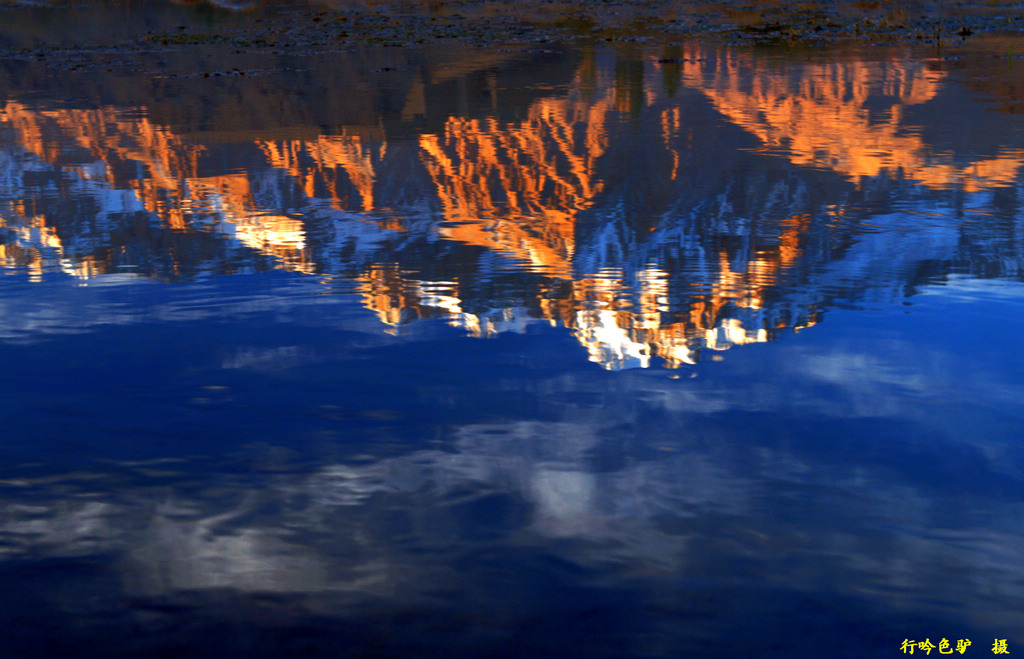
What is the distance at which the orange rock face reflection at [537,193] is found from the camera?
19.4ft

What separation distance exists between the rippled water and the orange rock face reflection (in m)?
0.05

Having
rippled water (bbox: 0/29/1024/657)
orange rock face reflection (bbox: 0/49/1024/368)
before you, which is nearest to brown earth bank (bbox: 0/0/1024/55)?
orange rock face reflection (bbox: 0/49/1024/368)

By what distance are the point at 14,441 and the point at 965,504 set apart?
4123 millimetres

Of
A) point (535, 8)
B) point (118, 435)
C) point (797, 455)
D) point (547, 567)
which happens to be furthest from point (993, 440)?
point (535, 8)

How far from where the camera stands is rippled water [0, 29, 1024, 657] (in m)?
3.21

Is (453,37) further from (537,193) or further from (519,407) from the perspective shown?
(519,407)

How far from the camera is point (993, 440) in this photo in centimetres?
416

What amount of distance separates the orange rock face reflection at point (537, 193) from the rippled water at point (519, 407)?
50 mm

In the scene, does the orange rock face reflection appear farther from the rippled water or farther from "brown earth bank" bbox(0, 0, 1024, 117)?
"brown earth bank" bbox(0, 0, 1024, 117)

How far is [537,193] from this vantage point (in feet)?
29.5

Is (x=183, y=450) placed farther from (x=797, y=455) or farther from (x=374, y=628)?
(x=797, y=455)

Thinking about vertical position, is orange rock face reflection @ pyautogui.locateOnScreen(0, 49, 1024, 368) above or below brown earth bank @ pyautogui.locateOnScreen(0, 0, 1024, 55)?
below

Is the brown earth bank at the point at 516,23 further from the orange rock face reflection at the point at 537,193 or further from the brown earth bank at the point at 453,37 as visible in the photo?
the orange rock face reflection at the point at 537,193

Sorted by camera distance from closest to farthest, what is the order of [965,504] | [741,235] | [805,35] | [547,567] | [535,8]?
[547,567] < [965,504] < [741,235] < [805,35] < [535,8]
